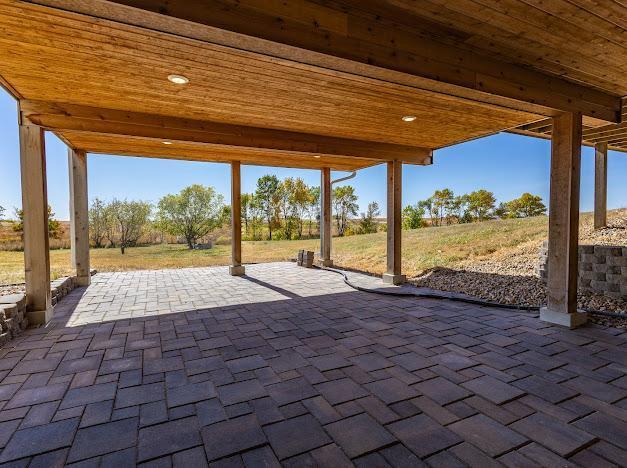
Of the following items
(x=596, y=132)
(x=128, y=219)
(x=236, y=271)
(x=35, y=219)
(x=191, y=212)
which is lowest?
(x=236, y=271)

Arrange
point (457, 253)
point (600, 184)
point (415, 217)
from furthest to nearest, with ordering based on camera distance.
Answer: point (415, 217) < point (457, 253) < point (600, 184)

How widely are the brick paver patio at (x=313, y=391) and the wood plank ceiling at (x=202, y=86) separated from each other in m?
2.36

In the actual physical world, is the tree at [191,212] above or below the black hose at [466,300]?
above

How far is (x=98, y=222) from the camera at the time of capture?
1418cm

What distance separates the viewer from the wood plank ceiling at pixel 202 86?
2330 millimetres

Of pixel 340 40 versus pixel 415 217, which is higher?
pixel 340 40

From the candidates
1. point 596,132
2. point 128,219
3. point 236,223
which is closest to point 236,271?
point 236,223

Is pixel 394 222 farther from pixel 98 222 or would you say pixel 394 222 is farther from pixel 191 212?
pixel 98 222

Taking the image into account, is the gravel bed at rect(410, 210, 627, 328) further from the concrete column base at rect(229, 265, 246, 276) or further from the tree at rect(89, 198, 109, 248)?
the tree at rect(89, 198, 109, 248)

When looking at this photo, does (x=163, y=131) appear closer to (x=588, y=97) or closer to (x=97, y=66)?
(x=97, y=66)

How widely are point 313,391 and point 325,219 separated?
6.43 metres

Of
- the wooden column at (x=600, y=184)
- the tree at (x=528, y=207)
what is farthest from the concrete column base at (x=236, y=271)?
the tree at (x=528, y=207)

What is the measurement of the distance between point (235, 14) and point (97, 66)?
5.93 ft

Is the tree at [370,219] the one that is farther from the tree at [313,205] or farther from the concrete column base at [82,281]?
the concrete column base at [82,281]
